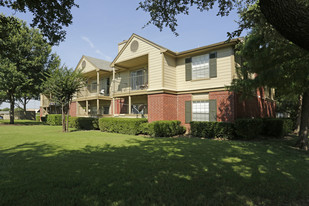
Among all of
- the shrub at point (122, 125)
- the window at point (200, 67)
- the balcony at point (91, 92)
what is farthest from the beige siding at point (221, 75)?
the balcony at point (91, 92)

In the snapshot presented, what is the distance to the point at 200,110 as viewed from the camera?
552 inches

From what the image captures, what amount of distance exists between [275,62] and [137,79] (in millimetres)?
12882

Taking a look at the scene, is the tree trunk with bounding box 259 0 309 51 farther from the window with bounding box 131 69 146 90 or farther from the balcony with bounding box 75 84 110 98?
the balcony with bounding box 75 84 110 98

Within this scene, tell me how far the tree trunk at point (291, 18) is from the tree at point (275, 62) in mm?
4486

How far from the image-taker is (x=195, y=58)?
565 inches

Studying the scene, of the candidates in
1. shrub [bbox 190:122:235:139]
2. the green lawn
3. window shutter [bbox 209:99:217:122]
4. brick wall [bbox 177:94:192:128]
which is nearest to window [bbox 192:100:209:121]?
window shutter [bbox 209:99:217:122]

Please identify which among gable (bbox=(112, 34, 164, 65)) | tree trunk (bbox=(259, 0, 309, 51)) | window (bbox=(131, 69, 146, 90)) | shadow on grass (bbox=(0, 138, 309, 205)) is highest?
gable (bbox=(112, 34, 164, 65))

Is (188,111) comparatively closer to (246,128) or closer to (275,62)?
(246,128)

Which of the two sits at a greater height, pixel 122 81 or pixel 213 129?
pixel 122 81

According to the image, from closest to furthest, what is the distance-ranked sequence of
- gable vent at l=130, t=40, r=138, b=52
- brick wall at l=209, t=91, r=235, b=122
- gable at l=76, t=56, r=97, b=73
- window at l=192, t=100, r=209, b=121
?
brick wall at l=209, t=91, r=235, b=122 < window at l=192, t=100, r=209, b=121 < gable vent at l=130, t=40, r=138, b=52 < gable at l=76, t=56, r=97, b=73

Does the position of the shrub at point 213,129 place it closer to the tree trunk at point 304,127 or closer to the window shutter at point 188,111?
the window shutter at point 188,111

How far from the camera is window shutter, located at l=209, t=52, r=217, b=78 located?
523 inches

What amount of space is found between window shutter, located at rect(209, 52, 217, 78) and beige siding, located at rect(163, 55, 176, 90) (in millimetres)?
3217

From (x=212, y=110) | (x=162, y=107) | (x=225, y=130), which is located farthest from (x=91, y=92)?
(x=225, y=130)
